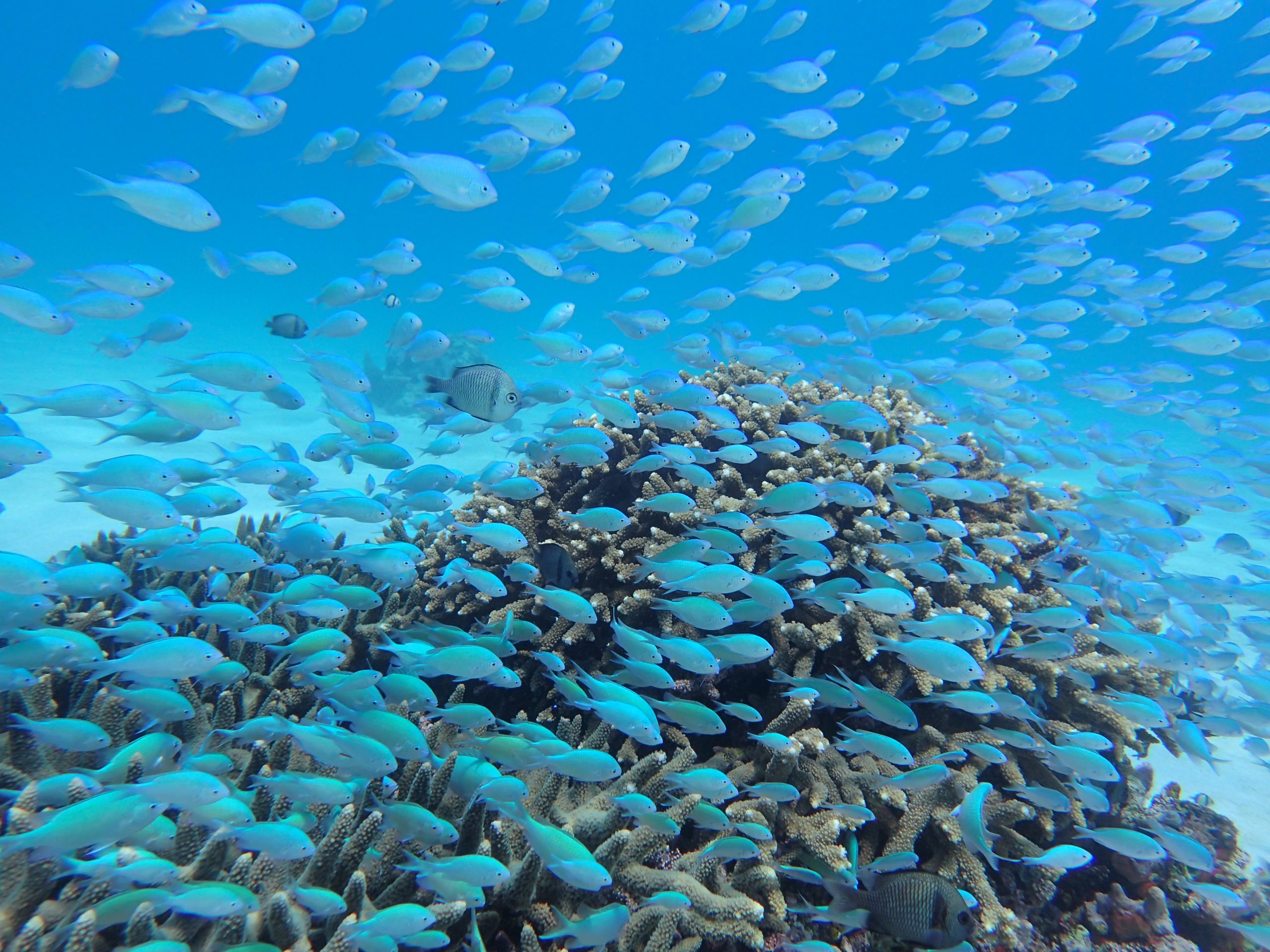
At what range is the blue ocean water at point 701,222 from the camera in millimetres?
9195

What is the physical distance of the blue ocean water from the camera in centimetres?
920

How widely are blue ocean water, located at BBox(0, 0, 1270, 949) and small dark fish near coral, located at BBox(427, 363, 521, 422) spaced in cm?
309

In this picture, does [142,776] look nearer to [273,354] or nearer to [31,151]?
[273,354]

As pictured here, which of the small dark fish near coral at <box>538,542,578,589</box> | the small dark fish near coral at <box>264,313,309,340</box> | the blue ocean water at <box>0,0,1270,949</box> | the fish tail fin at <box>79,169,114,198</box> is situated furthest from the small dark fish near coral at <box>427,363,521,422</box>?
the blue ocean water at <box>0,0,1270,949</box>

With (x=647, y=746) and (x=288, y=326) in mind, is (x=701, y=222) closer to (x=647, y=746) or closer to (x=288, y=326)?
(x=288, y=326)

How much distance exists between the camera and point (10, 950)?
7.09 feet

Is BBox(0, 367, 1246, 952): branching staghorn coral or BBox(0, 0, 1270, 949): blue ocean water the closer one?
BBox(0, 367, 1246, 952): branching staghorn coral

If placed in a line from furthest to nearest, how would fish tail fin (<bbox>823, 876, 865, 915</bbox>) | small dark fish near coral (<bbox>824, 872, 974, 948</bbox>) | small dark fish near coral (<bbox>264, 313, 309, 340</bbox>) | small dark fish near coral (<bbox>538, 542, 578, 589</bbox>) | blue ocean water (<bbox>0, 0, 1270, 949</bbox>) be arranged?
1. blue ocean water (<bbox>0, 0, 1270, 949</bbox>)
2. small dark fish near coral (<bbox>264, 313, 309, 340</bbox>)
3. small dark fish near coral (<bbox>538, 542, 578, 589</bbox>)
4. fish tail fin (<bbox>823, 876, 865, 915</bbox>)
5. small dark fish near coral (<bbox>824, 872, 974, 948</bbox>)

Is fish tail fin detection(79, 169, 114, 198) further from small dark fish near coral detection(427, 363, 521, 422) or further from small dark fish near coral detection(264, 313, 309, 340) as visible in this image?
small dark fish near coral detection(427, 363, 521, 422)

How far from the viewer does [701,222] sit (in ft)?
139

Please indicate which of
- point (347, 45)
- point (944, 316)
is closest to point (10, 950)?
point (944, 316)

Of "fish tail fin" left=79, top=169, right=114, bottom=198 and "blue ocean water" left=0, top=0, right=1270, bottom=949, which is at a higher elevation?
"blue ocean water" left=0, top=0, right=1270, bottom=949

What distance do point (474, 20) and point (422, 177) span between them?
214 inches

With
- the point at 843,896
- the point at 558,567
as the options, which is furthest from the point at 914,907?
the point at 558,567
